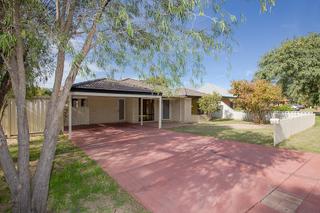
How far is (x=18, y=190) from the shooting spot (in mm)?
3475

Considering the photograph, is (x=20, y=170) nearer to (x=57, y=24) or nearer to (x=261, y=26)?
(x=57, y=24)

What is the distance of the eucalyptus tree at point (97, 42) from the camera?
3510mm

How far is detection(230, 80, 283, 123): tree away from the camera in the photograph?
56.7 feet

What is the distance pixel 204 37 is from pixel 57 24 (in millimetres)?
2935

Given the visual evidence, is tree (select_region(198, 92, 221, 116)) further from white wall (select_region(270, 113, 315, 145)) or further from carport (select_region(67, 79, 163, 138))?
white wall (select_region(270, 113, 315, 145))

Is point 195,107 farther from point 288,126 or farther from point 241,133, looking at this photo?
point 288,126

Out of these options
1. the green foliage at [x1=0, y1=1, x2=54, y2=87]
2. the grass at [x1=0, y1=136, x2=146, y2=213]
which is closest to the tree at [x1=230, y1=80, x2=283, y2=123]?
the grass at [x1=0, y1=136, x2=146, y2=213]

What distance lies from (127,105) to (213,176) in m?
13.9

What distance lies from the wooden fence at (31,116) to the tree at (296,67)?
22.9 metres

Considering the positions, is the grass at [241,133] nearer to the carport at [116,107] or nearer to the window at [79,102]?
the carport at [116,107]

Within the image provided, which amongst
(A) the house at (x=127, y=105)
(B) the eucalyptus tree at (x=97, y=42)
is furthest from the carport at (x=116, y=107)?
(B) the eucalyptus tree at (x=97, y=42)

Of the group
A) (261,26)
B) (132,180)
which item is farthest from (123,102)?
(132,180)

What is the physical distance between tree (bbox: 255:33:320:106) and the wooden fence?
22.9 m

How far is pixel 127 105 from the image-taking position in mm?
18625
